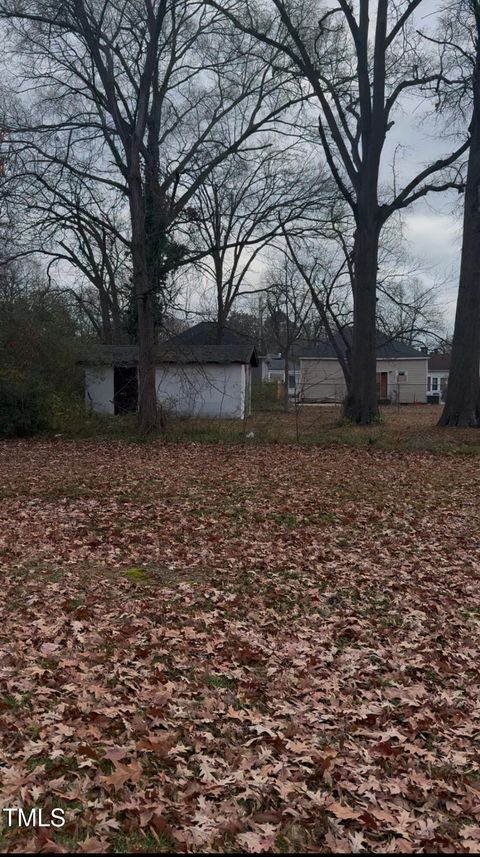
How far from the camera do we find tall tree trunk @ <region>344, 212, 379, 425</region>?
23.1m

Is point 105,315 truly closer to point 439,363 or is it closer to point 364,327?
point 364,327

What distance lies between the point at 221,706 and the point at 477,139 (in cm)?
2101

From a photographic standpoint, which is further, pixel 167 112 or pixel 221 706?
pixel 167 112

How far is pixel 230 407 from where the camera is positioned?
3047cm

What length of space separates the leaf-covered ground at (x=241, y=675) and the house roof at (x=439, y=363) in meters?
55.5

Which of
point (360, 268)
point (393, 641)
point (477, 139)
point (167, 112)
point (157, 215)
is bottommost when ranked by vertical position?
point (393, 641)

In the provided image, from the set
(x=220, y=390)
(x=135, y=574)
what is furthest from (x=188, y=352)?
(x=135, y=574)

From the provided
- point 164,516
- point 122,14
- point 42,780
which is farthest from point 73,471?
point 122,14

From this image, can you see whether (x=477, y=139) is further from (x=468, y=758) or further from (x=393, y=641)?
(x=468, y=758)

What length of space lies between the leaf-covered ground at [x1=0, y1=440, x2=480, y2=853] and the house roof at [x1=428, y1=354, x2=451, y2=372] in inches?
2186

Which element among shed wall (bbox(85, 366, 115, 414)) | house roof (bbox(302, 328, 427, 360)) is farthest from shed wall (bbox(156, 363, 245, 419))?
house roof (bbox(302, 328, 427, 360))

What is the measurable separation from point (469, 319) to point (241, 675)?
1858 cm

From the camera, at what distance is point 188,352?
22250 mm

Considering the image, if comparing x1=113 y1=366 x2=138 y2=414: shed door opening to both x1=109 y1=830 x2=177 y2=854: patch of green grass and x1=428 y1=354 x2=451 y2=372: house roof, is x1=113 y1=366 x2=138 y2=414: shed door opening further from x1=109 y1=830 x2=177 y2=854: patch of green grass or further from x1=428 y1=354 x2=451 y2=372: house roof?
x1=428 y1=354 x2=451 y2=372: house roof
